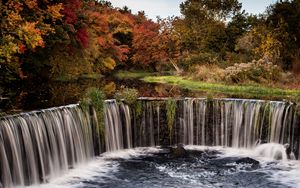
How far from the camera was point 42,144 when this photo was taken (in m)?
14.6

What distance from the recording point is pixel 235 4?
4791 cm

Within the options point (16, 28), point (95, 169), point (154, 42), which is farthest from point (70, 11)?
point (154, 42)

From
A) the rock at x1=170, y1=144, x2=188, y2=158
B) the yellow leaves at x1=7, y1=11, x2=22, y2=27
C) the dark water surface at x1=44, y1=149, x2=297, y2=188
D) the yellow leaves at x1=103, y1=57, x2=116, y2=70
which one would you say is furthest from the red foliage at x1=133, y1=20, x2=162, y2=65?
the yellow leaves at x1=7, y1=11, x2=22, y2=27

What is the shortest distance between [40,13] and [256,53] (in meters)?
19.9

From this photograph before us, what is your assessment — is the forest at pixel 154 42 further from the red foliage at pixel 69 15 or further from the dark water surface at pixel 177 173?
the dark water surface at pixel 177 173

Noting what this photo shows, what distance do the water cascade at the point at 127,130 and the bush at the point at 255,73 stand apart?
10.2m

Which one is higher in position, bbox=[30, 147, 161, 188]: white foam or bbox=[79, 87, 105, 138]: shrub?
bbox=[79, 87, 105, 138]: shrub

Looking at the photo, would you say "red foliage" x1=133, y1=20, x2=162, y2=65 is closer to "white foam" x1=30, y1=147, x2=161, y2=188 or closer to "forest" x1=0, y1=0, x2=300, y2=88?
"forest" x1=0, y1=0, x2=300, y2=88

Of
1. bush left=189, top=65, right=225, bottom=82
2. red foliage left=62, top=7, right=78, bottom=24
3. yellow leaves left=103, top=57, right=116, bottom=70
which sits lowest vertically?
bush left=189, top=65, right=225, bottom=82

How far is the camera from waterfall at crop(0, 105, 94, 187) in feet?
43.2

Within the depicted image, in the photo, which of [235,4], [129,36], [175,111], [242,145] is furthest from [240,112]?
[129,36]

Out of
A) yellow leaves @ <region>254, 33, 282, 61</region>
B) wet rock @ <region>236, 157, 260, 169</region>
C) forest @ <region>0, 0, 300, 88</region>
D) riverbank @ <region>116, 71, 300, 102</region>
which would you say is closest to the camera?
wet rock @ <region>236, 157, 260, 169</region>

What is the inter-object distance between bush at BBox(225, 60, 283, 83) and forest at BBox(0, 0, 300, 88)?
0.07 m

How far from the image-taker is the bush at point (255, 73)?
96.5 ft
